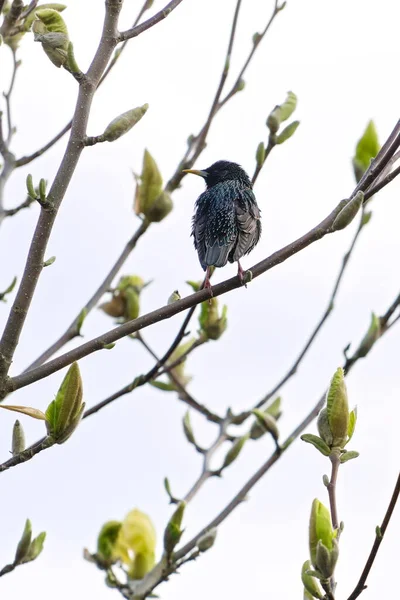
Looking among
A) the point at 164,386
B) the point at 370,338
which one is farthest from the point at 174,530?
the point at 164,386

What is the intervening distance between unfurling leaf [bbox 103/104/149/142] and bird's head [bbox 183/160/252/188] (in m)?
3.25

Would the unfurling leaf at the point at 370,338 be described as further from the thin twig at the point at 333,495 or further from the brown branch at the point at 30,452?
the brown branch at the point at 30,452

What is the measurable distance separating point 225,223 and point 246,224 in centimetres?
14

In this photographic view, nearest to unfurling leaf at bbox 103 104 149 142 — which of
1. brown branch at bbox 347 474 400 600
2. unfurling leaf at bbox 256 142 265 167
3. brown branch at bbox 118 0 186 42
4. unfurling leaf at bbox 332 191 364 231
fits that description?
brown branch at bbox 118 0 186 42

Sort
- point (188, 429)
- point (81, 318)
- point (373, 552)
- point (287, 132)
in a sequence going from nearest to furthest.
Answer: point (373, 552) < point (81, 318) < point (287, 132) < point (188, 429)

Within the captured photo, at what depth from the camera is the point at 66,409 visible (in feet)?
9.80

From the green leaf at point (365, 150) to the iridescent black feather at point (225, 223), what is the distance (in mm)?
834

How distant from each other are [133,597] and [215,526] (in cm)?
45

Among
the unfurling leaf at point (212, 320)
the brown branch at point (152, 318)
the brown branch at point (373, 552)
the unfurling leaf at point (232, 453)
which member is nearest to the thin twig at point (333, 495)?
the brown branch at point (373, 552)

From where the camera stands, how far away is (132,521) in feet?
12.6

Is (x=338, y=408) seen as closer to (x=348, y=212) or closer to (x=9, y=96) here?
(x=348, y=212)

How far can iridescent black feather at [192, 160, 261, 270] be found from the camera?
4866 mm

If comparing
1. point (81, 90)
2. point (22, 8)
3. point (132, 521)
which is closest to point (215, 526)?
point (132, 521)

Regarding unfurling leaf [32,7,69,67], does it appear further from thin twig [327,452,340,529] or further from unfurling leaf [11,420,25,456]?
thin twig [327,452,340,529]
